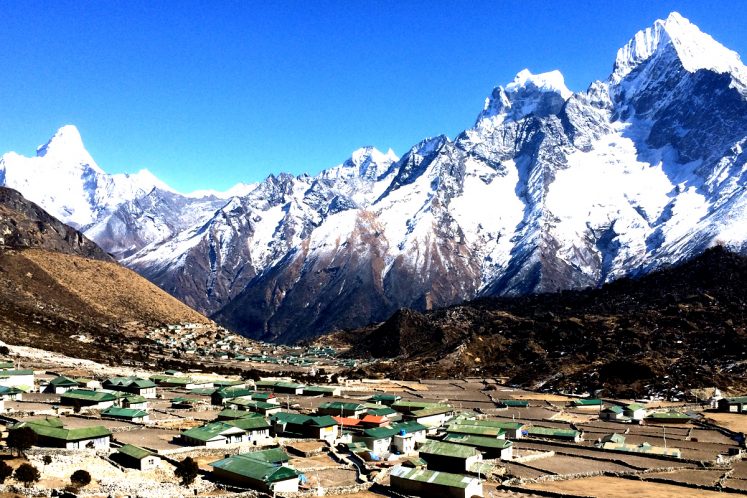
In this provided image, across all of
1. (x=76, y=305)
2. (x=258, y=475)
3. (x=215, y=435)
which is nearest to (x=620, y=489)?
(x=258, y=475)

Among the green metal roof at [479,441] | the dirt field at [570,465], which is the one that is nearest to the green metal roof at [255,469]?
the green metal roof at [479,441]

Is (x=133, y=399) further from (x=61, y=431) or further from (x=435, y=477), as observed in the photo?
(x=435, y=477)

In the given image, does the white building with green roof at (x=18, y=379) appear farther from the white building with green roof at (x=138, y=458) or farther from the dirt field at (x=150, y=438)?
the white building with green roof at (x=138, y=458)

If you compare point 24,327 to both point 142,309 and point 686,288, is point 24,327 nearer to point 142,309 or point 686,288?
point 142,309

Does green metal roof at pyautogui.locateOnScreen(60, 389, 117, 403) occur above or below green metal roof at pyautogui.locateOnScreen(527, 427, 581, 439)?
above

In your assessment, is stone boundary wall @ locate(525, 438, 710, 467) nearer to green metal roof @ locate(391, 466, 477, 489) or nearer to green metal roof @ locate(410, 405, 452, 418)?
green metal roof @ locate(410, 405, 452, 418)

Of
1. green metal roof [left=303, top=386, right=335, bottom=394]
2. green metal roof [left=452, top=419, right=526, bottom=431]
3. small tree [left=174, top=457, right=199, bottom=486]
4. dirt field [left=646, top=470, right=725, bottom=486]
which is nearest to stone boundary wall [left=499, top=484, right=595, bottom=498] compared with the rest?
dirt field [left=646, top=470, right=725, bottom=486]

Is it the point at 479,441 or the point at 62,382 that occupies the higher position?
the point at 62,382
